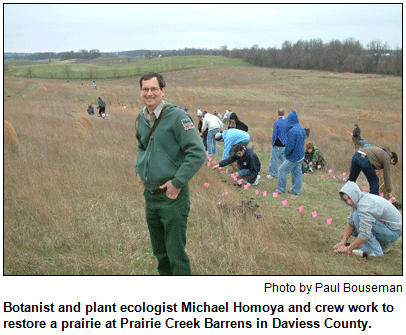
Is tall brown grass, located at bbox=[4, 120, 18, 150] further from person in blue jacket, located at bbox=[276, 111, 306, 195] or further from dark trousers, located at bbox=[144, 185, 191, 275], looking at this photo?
person in blue jacket, located at bbox=[276, 111, 306, 195]

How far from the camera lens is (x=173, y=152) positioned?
2660 millimetres

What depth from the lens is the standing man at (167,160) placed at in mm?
2586

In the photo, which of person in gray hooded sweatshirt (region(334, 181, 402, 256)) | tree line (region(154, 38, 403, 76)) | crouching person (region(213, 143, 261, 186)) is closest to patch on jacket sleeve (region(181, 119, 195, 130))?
person in gray hooded sweatshirt (region(334, 181, 402, 256))

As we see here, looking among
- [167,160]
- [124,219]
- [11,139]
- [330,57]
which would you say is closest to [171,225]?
[167,160]

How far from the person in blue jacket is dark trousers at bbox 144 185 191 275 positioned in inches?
172

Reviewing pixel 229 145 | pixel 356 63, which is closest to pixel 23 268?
pixel 229 145

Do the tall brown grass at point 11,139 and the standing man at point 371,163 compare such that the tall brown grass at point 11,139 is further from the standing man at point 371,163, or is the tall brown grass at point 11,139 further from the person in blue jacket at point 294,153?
the standing man at point 371,163

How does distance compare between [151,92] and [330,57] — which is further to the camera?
[330,57]

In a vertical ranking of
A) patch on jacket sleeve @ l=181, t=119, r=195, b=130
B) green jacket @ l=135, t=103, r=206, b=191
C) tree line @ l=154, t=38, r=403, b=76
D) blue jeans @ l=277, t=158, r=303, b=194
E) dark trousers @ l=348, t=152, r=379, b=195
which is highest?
tree line @ l=154, t=38, r=403, b=76

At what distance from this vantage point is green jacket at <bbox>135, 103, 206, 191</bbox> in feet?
8.44

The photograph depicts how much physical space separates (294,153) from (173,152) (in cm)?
458

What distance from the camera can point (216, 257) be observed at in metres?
3.77

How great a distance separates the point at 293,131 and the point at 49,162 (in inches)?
204

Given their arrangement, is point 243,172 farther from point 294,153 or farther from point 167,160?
point 167,160
